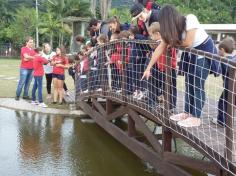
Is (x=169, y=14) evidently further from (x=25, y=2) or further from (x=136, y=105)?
(x=25, y=2)

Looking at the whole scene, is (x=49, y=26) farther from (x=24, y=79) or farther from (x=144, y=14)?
(x=144, y=14)

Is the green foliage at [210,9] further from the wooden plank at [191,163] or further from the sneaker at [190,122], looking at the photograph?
the sneaker at [190,122]

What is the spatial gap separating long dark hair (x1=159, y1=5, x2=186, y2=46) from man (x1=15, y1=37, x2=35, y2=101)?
7348 mm

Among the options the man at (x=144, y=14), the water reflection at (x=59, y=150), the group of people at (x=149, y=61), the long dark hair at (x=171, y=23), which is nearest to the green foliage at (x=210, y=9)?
the group of people at (x=149, y=61)

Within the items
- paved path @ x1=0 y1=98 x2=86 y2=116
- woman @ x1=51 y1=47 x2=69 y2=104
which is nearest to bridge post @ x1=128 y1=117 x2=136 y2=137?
paved path @ x1=0 y1=98 x2=86 y2=116

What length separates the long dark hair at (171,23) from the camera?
5.07m

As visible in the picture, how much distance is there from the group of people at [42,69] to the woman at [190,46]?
630 centimetres

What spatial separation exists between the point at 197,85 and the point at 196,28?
0.73 meters

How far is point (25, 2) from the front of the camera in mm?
57500

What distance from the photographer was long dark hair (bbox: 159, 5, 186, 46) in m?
5.07

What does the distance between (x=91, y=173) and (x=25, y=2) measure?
53263 mm

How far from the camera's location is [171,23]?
16.6ft

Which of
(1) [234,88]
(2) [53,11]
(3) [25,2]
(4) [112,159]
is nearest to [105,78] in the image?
(4) [112,159]

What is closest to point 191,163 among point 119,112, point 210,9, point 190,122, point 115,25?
point 190,122
